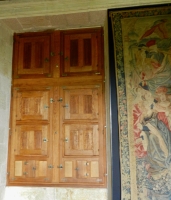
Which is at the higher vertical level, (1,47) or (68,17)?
(68,17)

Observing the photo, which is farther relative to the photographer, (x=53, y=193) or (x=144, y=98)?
(x=53, y=193)

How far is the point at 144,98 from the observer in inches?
96.8

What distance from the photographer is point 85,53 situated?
3.03m

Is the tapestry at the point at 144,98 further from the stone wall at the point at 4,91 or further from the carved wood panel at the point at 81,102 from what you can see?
the stone wall at the point at 4,91

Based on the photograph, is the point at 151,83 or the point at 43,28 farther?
the point at 43,28

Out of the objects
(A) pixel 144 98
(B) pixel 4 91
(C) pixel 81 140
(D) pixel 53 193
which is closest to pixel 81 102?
(C) pixel 81 140

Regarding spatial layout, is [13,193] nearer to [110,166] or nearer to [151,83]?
[110,166]

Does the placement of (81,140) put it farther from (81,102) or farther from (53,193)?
(53,193)

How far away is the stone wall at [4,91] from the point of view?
2.81m

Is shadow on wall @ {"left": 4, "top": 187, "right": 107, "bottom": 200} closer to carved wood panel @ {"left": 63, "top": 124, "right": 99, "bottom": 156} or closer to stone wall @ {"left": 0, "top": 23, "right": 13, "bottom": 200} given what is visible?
stone wall @ {"left": 0, "top": 23, "right": 13, "bottom": 200}

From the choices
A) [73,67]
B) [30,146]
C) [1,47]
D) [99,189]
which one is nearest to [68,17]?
[73,67]

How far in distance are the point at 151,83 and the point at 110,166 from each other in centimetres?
97

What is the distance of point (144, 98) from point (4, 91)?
169 cm

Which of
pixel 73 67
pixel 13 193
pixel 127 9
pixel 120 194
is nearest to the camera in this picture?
pixel 120 194
